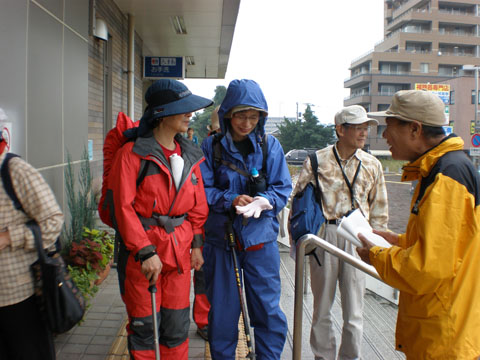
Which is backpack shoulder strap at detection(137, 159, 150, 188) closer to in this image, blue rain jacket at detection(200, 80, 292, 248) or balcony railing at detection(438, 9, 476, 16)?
blue rain jacket at detection(200, 80, 292, 248)

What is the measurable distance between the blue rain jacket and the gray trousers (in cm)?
50

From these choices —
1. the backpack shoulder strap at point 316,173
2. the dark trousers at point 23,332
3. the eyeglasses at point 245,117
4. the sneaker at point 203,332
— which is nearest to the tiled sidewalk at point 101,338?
the sneaker at point 203,332

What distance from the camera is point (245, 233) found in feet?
9.24

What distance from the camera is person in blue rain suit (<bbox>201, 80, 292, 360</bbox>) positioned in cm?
286

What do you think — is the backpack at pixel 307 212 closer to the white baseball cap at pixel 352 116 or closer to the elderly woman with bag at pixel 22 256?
the white baseball cap at pixel 352 116

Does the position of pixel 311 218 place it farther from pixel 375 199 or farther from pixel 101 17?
pixel 101 17

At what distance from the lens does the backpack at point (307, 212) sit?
311 centimetres

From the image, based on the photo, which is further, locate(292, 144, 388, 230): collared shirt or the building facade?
the building facade

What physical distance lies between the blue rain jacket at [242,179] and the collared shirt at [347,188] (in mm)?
326

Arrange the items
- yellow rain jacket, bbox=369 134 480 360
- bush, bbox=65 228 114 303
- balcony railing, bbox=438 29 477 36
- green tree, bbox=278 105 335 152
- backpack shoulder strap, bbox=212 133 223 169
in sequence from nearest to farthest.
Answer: yellow rain jacket, bbox=369 134 480 360, backpack shoulder strap, bbox=212 133 223 169, bush, bbox=65 228 114 303, green tree, bbox=278 105 335 152, balcony railing, bbox=438 29 477 36

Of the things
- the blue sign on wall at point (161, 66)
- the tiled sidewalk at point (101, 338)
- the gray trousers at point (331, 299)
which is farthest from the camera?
the blue sign on wall at point (161, 66)

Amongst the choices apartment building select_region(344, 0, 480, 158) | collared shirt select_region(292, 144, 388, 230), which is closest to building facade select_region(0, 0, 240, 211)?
collared shirt select_region(292, 144, 388, 230)

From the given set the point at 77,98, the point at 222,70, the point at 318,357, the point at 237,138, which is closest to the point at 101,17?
the point at 77,98

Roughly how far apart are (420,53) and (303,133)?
196 feet
